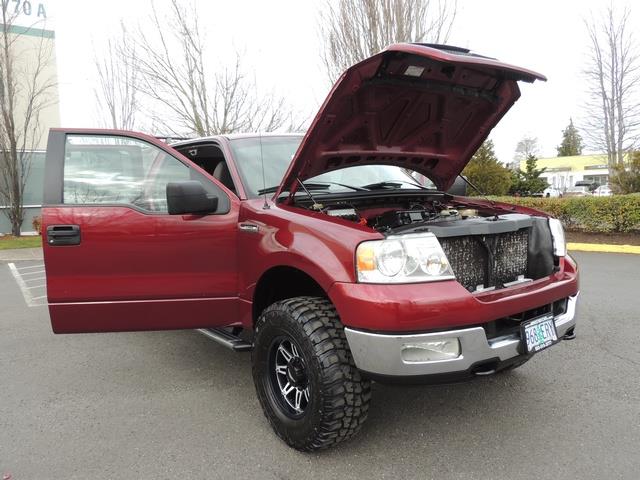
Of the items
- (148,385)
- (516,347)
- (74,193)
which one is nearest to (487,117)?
(516,347)

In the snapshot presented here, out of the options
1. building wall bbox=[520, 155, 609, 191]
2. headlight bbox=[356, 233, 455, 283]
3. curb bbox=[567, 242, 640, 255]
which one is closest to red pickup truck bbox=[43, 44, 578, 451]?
headlight bbox=[356, 233, 455, 283]

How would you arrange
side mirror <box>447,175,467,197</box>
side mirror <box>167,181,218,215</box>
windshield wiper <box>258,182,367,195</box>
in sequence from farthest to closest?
side mirror <box>447,175,467,197</box>, windshield wiper <box>258,182,367,195</box>, side mirror <box>167,181,218,215</box>

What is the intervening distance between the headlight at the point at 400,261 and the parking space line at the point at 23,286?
593 centimetres

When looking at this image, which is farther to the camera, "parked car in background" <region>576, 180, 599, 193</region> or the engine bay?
"parked car in background" <region>576, 180, 599, 193</region>

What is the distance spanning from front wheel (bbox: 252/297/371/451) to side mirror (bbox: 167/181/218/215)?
2.66 ft

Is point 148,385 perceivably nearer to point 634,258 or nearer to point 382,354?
point 382,354

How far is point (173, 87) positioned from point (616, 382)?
1408 cm

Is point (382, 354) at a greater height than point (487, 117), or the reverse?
point (487, 117)

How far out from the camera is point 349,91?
2.80 meters

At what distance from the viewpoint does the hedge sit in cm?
1061

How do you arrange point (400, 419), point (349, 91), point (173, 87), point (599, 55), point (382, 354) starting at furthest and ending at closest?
point (599, 55)
point (173, 87)
point (400, 419)
point (349, 91)
point (382, 354)

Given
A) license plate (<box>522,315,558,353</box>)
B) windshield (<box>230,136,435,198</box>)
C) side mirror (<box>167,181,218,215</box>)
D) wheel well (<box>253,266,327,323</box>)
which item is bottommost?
license plate (<box>522,315,558,353</box>)

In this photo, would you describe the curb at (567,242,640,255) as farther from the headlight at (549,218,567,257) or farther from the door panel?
the door panel

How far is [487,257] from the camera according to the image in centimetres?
286
